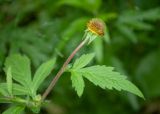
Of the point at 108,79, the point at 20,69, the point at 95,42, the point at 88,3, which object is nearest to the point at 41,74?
the point at 20,69

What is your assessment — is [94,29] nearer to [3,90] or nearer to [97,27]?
[97,27]

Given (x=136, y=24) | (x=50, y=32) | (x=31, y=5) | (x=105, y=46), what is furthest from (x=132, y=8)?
(x=31, y=5)

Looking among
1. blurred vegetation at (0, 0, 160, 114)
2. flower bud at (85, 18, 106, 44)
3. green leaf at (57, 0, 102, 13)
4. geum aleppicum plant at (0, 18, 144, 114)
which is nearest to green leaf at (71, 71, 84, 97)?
geum aleppicum plant at (0, 18, 144, 114)

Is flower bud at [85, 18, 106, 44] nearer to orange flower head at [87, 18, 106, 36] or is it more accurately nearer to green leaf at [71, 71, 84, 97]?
orange flower head at [87, 18, 106, 36]

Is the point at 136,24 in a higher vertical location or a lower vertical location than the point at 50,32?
higher

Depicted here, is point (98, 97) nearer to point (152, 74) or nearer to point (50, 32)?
point (152, 74)
